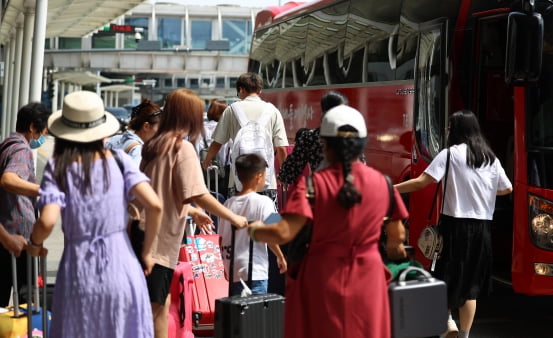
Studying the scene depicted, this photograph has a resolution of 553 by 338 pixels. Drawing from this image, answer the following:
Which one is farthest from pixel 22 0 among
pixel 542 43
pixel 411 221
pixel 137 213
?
pixel 137 213

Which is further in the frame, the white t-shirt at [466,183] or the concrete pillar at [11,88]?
the concrete pillar at [11,88]

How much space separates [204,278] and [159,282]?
2.14 metres

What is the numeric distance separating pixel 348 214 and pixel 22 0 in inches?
519

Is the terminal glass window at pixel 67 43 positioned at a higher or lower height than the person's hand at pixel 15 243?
higher

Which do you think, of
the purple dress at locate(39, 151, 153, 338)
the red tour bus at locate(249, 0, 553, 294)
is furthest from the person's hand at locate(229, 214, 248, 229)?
the red tour bus at locate(249, 0, 553, 294)

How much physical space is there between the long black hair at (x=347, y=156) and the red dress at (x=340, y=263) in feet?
0.14

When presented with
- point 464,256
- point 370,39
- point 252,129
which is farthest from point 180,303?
point 370,39

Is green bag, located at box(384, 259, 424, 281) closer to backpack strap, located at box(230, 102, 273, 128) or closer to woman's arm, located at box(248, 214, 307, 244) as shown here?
woman's arm, located at box(248, 214, 307, 244)

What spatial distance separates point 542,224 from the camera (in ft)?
28.1

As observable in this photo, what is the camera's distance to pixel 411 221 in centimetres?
1025

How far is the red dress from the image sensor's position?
508 cm

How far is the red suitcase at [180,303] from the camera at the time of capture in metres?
7.09

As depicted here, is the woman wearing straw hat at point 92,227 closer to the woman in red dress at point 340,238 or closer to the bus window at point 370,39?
the woman in red dress at point 340,238

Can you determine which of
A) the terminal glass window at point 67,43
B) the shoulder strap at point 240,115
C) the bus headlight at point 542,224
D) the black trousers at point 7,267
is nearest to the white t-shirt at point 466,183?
the bus headlight at point 542,224
